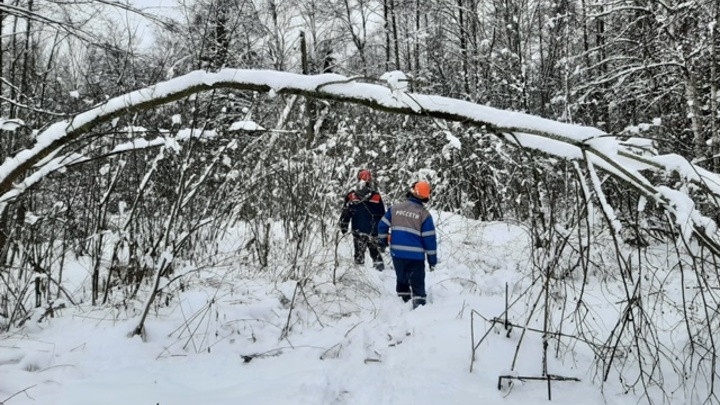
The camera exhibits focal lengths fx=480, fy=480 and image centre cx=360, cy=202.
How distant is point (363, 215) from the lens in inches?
295

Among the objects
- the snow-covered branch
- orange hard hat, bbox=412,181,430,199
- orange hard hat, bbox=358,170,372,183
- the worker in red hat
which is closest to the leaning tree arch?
the snow-covered branch

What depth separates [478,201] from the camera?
36.9 ft

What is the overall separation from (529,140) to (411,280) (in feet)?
11.0

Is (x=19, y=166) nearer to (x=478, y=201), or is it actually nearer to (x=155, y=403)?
(x=155, y=403)

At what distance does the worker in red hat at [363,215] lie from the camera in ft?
22.0

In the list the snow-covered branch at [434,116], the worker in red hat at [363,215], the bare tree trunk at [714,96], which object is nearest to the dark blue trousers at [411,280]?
the worker in red hat at [363,215]

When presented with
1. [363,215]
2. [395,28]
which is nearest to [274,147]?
[363,215]

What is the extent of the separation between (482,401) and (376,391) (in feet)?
2.39

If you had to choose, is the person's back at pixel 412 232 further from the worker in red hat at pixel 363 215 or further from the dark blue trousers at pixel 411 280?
the worker in red hat at pixel 363 215

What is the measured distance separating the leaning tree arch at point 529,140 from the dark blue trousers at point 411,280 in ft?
9.95

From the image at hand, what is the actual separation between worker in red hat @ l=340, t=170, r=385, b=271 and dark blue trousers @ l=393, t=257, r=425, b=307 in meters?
0.93

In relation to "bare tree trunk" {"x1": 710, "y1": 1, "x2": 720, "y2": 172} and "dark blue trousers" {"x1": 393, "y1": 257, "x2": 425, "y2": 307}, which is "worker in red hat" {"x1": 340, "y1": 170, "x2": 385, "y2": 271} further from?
"bare tree trunk" {"x1": 710, "y1": 1, "x2": 720, "y2": 172}

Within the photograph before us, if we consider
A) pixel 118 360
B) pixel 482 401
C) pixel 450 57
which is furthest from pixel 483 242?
pixel 450 57

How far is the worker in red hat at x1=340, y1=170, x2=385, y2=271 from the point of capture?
22.0 ft
